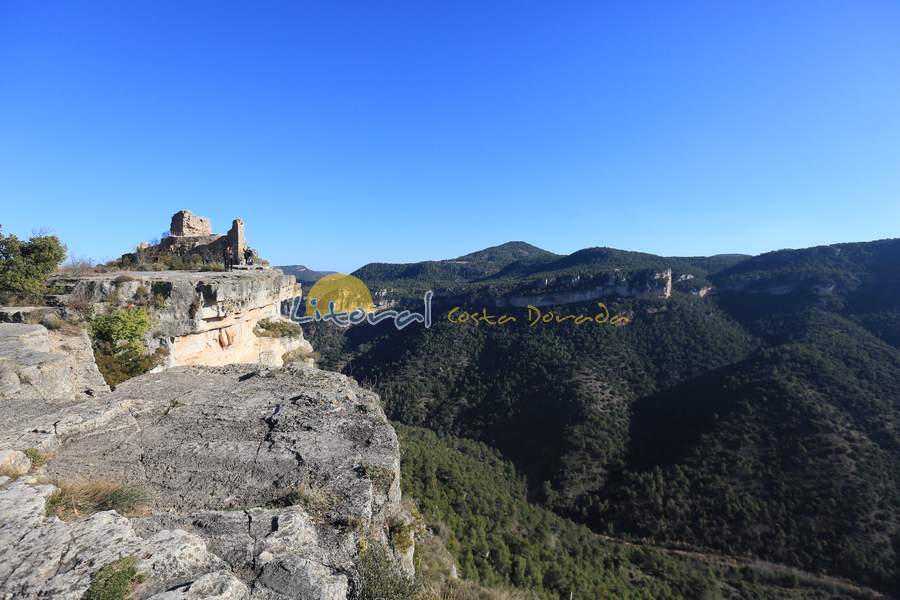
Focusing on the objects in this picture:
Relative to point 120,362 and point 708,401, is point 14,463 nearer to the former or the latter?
point 120,362

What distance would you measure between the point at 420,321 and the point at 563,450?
130 ft

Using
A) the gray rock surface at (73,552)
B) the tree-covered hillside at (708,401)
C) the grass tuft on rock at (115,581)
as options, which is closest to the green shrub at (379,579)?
the gray rock surface at (73,552)

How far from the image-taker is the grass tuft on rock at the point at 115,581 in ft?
7.80

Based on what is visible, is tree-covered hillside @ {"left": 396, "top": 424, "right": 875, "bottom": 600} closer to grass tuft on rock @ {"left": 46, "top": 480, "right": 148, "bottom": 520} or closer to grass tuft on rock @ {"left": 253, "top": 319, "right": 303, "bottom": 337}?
grass tuft on rock @ {"left": 253, "top": 319, "right": 303, "bottom": 337}

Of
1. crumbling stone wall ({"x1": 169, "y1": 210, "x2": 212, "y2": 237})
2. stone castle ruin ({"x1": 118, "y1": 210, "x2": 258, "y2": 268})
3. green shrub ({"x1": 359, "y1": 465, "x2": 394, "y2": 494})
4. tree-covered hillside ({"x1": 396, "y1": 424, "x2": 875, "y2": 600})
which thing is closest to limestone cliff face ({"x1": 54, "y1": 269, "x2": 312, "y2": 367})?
stone castle ruin ({"x1": 118, "y1": 210, "x2": 258, "y2": 268})

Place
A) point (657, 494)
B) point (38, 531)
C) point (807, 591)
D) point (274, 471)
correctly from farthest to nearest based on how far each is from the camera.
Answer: point (657, 494) < point (807, 591) < point (274, 471) < point (38, 531)

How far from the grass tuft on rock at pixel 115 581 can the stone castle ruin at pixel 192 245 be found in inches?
510

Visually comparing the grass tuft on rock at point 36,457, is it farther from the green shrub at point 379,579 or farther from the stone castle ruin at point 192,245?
the stone castle ruin at point 192,245

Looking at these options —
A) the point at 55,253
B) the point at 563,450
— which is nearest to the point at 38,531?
the point at 55,253

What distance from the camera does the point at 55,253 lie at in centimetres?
924

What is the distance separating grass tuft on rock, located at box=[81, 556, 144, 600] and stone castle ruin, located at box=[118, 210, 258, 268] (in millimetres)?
12945

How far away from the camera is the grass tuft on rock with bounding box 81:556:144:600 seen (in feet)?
7.80

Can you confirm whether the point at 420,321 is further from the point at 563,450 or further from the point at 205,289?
the point at 205,289

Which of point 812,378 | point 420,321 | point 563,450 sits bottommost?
point 563,450
